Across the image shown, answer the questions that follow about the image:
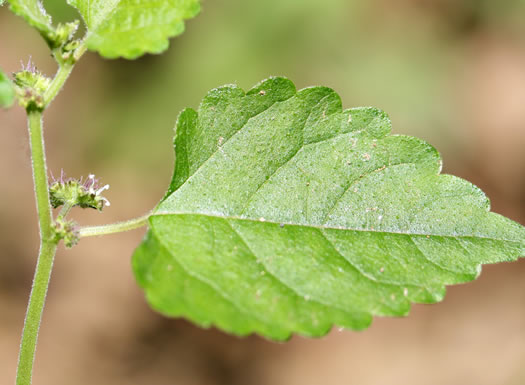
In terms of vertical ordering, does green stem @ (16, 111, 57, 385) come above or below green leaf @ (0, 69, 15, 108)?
below

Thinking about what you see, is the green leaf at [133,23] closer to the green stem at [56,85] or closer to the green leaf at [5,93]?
the green stem at [56,85]

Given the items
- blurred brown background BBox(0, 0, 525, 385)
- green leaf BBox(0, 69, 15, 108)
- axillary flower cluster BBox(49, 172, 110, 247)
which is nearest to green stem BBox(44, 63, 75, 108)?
green leaf BBox(0, 69, 15, 108)

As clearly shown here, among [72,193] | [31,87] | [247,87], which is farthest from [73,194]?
[247,87]

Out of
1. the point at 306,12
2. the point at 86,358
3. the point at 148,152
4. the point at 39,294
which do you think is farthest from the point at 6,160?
the point at 39,294

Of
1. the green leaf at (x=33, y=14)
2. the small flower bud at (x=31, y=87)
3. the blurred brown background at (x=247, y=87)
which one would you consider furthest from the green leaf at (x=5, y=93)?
the blurred brown background at (x=247, y=87)

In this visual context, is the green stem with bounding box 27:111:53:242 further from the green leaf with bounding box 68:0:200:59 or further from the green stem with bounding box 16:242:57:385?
the green leaf with bounding box 68:0:200:59

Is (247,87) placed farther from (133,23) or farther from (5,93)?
(5,93)
